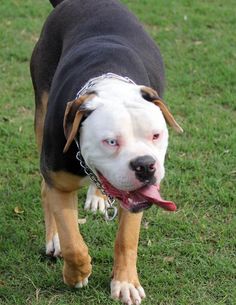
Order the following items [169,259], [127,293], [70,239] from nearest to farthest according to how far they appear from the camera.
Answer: [70,239] < [127,293] < [169,259]

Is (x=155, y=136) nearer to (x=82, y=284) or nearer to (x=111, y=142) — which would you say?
(x=111, y=142)

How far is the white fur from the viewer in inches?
125

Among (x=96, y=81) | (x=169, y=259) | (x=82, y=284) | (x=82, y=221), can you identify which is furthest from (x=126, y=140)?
(x=82, y=221)

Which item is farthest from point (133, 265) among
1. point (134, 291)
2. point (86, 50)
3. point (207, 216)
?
point (86, 50)

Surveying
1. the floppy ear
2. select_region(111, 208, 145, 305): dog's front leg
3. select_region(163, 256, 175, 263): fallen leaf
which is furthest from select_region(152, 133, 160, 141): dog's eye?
select_region(163, 256, 175, 263): fallen leaf

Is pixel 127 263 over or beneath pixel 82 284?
over

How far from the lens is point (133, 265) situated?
13.2ft

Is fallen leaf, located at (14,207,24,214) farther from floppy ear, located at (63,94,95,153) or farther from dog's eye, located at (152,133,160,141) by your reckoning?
dog's eye, located at (152,133,160,141)

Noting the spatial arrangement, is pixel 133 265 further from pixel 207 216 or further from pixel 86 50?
pixel 86 50

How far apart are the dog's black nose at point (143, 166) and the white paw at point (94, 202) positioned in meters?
1.66

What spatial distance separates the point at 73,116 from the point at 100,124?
0.18m

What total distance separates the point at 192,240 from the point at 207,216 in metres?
0.32

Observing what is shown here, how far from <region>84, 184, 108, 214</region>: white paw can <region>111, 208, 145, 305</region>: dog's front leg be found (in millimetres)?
824

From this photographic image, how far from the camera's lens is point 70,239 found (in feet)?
12.5
